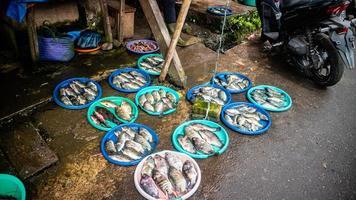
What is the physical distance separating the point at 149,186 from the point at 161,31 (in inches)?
98.6

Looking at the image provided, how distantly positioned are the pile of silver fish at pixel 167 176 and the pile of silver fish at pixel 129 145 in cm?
22

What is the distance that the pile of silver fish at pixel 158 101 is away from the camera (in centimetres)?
390

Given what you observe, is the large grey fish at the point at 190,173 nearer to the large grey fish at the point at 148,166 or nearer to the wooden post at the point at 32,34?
the large grey fish at the point at 148,166

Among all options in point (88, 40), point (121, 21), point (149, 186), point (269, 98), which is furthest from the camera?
point (121, 21)

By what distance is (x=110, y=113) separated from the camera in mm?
3699

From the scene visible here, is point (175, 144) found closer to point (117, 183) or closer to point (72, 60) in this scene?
point (117, 183)

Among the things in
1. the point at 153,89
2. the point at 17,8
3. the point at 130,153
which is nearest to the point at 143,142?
the point at 130,153

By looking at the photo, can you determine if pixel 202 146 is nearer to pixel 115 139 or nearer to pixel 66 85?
pixel 115 139

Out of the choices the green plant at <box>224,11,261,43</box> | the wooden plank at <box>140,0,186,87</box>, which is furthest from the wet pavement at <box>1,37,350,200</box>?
the green plant at <box>224,11,261,43</box>

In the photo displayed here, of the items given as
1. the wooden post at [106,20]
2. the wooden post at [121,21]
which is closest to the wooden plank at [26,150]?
the wooden post at [106,20]

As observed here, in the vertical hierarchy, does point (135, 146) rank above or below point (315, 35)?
below

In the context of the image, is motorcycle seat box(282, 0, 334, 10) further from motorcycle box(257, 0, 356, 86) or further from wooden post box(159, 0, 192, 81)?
wooden post box(159, 0, 192, 81)

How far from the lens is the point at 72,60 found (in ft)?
16.0

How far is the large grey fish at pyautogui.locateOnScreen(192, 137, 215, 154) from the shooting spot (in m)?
3.29
